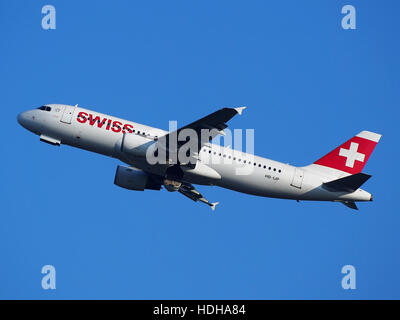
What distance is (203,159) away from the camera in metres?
45.7

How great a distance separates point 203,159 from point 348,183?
35.8 ft

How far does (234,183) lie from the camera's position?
152 ft

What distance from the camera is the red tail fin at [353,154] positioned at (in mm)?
49281

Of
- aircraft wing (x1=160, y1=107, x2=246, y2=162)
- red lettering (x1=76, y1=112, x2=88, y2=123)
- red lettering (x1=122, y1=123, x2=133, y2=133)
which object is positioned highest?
red lettering (x1=76, y1=112, x2=88, y2=123)

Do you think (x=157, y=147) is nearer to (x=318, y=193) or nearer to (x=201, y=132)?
(x=201, y=132)

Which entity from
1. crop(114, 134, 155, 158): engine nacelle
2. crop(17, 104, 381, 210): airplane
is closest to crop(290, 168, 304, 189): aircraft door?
crop(17, 104, 381, 210): airplane

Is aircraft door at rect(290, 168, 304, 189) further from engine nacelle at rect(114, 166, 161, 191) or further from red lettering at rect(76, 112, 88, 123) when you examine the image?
red lettering at rect(76, 112, 88, 123)

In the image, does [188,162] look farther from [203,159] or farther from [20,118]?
[20,118]

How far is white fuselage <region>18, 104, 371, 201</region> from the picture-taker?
45219 mm

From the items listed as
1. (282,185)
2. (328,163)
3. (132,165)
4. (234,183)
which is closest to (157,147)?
(132,165)

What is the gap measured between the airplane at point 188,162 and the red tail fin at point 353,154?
789mm

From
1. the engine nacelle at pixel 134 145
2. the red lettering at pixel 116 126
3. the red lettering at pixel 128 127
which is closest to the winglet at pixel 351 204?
the engine nacelle at pixel 134 145

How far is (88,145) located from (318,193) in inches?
694

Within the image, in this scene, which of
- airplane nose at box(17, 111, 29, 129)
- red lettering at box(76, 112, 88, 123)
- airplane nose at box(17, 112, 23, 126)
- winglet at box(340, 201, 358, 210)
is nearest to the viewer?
red lettering at box(76, 112, 88, 123)
